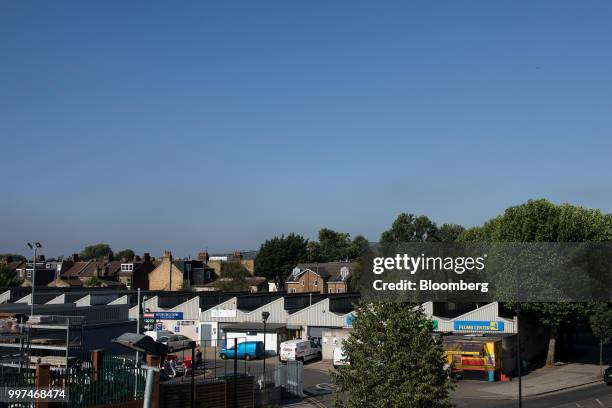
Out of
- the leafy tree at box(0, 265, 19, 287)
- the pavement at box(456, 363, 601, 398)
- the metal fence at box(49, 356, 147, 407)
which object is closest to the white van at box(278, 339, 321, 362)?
the pavement at box(456, 363, 601, 398)

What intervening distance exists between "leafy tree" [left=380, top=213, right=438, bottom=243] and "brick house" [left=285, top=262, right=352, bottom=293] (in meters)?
18.9

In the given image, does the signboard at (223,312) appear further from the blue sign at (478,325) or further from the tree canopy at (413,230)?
the tree canopy at (413,230)

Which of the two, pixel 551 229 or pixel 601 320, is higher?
pixel 551 229

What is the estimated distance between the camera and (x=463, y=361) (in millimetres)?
45375

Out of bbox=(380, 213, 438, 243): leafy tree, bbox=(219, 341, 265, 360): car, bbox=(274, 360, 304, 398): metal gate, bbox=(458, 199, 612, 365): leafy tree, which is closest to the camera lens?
bbox=(274, 360, 304, 398): metal gate

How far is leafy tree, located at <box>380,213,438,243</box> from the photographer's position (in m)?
136

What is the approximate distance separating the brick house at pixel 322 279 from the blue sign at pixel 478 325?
63.0 metres

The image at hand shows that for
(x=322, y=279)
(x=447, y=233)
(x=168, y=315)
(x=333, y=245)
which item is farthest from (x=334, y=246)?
(x=168, y=315)

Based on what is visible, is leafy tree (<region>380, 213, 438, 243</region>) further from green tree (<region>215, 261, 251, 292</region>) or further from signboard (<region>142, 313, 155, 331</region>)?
signboard (<region>142, 313, 155, 331</region>)

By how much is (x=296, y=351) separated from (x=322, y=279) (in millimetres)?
64814

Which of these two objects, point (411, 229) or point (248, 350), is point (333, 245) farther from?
point (248, 350)

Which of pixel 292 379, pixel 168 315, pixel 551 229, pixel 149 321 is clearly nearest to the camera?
→ pixel 292 379

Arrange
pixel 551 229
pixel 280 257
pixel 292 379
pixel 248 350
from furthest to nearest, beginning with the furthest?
1. pixel 280 257
2. pixel 248 350
3. pixel 551 229
4. pixel 292 379

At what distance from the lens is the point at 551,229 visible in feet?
159
